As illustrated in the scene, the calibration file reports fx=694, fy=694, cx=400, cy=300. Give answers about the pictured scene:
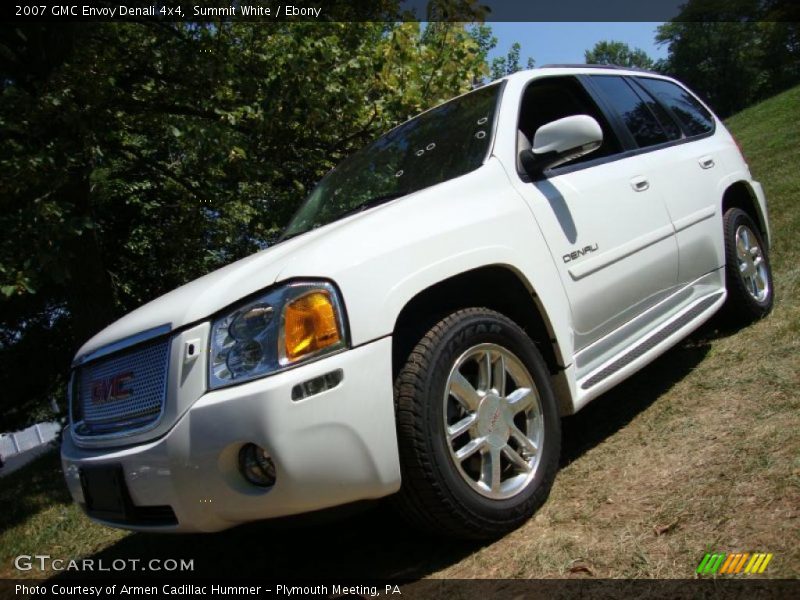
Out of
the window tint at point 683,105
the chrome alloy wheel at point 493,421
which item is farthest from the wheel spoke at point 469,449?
the window tint at point 683,105

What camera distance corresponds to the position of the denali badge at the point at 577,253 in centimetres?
310

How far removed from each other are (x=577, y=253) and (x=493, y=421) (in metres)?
0.95

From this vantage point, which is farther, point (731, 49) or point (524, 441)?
point (731, 49)

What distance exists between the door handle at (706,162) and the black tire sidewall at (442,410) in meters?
2.27

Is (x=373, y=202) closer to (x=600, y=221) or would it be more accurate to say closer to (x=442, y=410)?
(x=600, y=221)

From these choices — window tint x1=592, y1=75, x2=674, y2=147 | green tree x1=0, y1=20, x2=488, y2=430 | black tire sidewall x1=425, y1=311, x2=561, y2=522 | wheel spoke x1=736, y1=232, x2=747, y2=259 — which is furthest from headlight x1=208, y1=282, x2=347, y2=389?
green tree x1=0, y1=20, x2=488, y2=430

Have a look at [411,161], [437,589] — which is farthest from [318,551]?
[411,161]

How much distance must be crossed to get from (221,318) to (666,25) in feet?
259

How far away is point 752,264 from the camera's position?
4.75 metres

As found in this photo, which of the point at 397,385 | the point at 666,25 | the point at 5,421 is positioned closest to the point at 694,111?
the point at 397,385

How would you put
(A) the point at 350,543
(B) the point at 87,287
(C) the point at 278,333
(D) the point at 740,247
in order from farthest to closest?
(B) the point at 87,287 < (D) the point at 740,247 < (A) the point at 350,543 < (C) the point at 278,333

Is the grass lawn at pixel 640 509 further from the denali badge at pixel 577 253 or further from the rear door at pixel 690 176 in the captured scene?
the denali badge at pixel 577 253

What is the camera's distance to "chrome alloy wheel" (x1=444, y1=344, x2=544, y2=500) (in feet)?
8.45

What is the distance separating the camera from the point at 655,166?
391 cm
